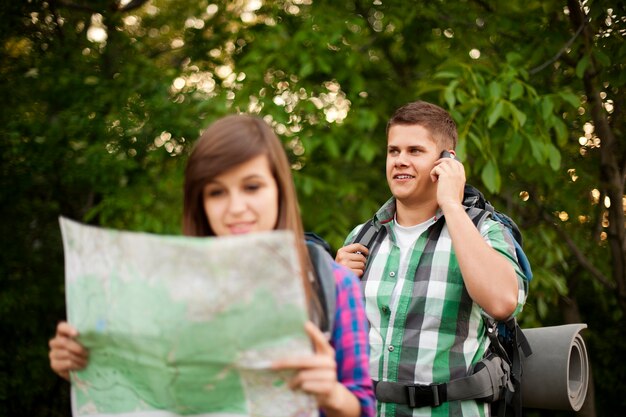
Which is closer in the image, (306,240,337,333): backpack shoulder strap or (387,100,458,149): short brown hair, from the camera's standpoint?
(306,240,337,333): backpack shoulder strap

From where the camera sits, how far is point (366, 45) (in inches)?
228

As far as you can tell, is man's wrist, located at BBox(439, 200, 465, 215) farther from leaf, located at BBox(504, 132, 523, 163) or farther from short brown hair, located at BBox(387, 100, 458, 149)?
leaf, located at BBox(504, 132, 523, 163)

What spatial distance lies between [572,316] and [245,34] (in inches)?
138

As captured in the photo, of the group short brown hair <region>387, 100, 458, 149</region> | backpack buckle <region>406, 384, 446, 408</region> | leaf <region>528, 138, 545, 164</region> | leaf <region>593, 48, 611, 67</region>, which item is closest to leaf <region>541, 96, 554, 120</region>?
leaf <region>528, 138, 545, 164</region>

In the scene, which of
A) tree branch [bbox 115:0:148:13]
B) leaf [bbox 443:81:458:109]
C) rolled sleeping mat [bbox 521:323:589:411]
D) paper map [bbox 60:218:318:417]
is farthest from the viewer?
tree branch [bbox 115:0:148:13]

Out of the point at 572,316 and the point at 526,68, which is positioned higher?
the point at 526,68

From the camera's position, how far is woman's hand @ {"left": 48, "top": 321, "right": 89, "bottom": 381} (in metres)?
1.49

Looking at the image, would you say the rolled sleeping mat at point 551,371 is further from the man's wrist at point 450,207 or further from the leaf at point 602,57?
the leaf at point 602,57

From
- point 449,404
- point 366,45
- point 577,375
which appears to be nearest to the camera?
point 449,404

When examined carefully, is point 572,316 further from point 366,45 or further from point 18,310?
point 18,310

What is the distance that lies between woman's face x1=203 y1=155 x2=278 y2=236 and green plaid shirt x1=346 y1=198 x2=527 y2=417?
45.8 inches

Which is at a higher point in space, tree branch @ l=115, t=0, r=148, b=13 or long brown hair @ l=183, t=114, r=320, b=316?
tree branch @ l=115, t=0, r=148, b=13

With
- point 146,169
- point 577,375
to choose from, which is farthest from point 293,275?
point 146,169

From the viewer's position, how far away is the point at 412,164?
8.94 feet
